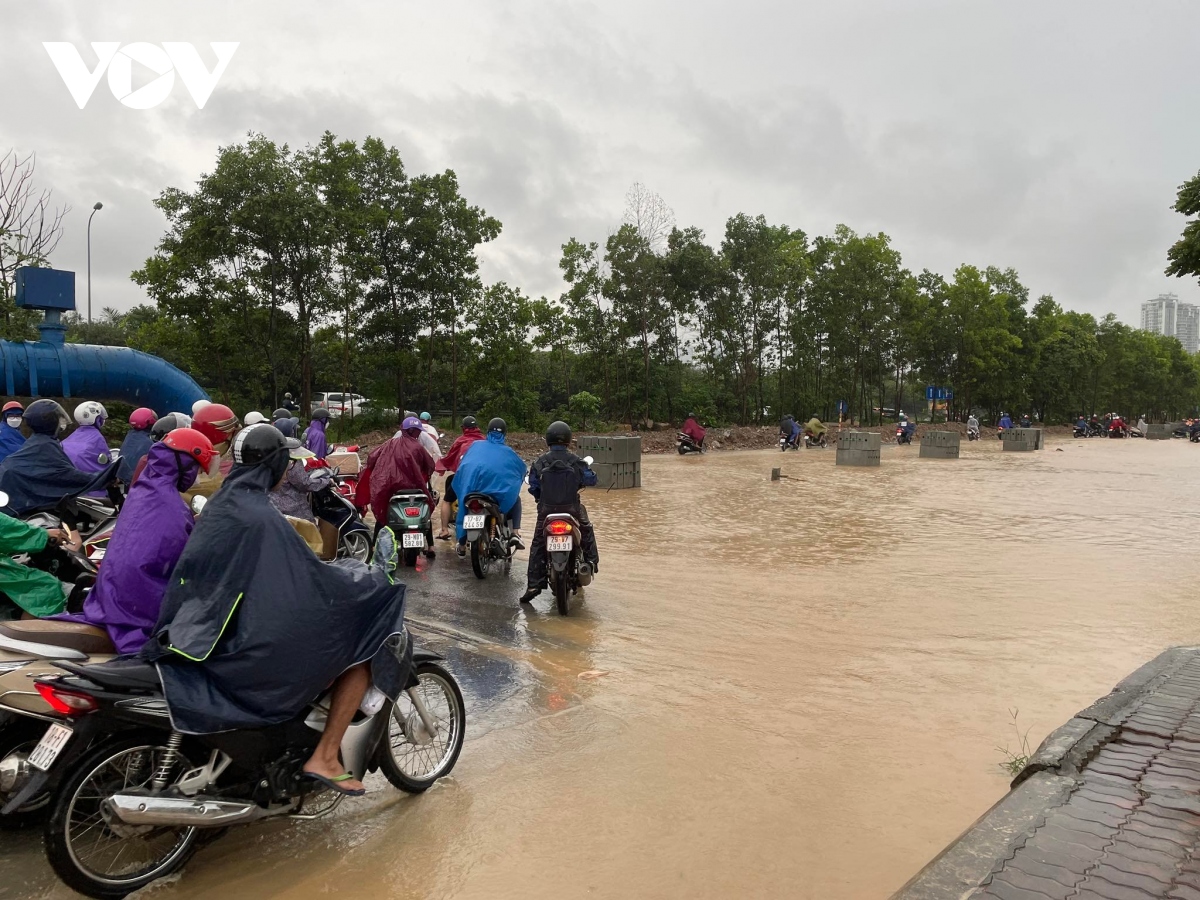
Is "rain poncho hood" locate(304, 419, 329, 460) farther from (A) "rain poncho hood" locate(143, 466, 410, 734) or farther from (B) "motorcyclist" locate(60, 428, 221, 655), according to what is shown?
(A) "rain poncho hood" locate(143, 466, 410, 734)

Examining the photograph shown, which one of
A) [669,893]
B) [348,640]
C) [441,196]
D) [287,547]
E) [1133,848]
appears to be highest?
[441,196]

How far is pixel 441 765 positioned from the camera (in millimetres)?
4074

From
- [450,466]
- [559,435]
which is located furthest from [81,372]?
[559,435]

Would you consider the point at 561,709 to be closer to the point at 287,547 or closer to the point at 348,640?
the point at 348,640

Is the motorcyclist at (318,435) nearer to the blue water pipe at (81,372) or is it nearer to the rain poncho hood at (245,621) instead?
the blue water pipe at (81,372)

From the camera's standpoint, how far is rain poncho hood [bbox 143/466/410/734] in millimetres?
3051

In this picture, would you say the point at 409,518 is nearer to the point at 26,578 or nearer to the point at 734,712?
the point at 26,578

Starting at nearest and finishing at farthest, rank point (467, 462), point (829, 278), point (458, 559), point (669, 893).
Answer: point (669, 893), point (467, 462), point (458, 559), point (829, 278)

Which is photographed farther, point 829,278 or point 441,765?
point 829,278

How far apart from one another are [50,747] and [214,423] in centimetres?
149

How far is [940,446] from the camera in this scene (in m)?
29.1

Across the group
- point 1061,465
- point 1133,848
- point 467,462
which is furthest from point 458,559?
point 1061,465

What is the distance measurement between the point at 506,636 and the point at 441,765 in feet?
8.40

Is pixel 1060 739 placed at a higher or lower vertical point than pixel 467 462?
lower
